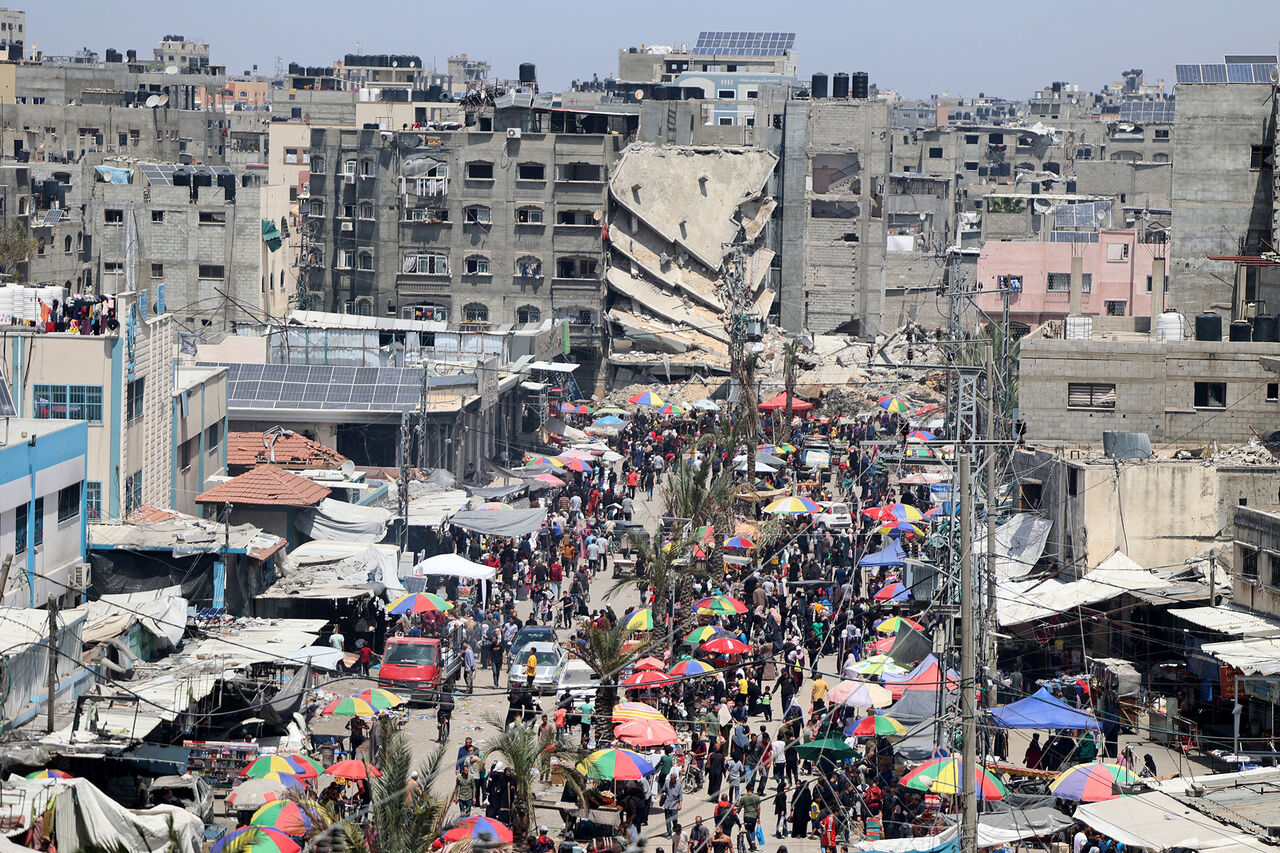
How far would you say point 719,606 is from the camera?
3194 centimetres

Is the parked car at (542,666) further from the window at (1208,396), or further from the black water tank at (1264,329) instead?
the black water tank at (1264,329)

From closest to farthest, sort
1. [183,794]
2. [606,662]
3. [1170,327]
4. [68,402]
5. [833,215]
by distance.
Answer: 1. [183,794]
2. [606,662]
3. [68,402]
4. [1170,327]
5. [833,215]

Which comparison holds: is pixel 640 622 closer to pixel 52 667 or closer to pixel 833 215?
pixel 52 667

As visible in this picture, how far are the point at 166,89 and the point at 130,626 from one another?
94.3 metres

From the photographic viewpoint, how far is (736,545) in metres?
39.5

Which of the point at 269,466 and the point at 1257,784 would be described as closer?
the point at 1257,784

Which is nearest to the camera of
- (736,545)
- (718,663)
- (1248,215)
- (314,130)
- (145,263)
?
(718,663)

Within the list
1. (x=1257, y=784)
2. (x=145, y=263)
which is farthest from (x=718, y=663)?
(x=145, y=263)

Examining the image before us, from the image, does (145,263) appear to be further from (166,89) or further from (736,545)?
(166,89)

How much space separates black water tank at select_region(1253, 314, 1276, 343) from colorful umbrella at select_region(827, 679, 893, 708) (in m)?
15.6

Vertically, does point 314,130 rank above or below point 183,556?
above

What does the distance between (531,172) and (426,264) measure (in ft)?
Result: 17.0

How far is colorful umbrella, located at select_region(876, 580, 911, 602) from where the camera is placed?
33.8 meters

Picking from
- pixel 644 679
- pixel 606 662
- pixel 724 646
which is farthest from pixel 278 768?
pixel 724 646
